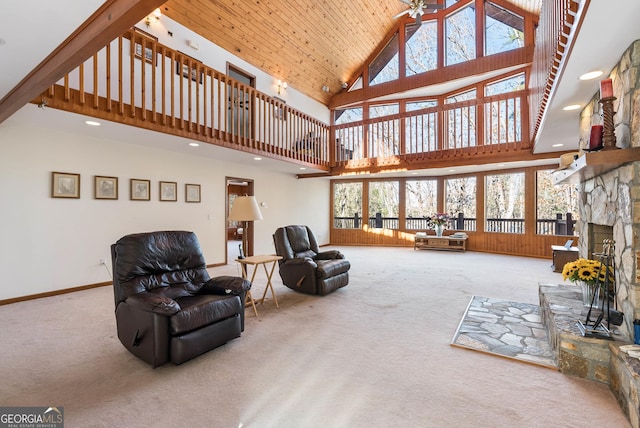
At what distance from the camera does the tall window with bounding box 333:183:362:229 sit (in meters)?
10.3

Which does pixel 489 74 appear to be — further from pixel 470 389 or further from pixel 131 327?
pixel 131 327

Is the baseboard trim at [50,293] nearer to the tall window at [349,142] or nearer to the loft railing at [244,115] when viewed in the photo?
the loft railing at [244,115]

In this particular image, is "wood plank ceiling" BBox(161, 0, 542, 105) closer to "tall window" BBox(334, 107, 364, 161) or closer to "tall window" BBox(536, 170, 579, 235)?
"tall window" BBox(334, 107, 364, 161)

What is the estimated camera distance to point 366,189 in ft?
33.2

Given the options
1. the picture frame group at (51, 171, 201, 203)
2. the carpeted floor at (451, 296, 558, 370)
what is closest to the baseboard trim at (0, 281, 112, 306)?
the picture frame group at (51, 171, 201, 203)

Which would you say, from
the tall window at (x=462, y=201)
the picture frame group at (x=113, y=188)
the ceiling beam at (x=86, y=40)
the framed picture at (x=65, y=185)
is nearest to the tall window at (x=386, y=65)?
the tall window at (x=462, y=201)

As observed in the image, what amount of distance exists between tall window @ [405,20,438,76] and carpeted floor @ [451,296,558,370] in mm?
7118

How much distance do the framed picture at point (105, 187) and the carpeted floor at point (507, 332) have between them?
18.1 feet

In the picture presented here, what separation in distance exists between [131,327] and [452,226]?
8.69 m

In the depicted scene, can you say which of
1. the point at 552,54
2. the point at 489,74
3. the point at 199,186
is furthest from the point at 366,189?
the point at 552,54

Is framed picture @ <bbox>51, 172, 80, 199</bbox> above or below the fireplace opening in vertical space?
above

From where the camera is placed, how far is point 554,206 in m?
7.38

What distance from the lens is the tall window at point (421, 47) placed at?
8.48 metres

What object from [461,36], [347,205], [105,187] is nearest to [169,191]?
[105,187]
